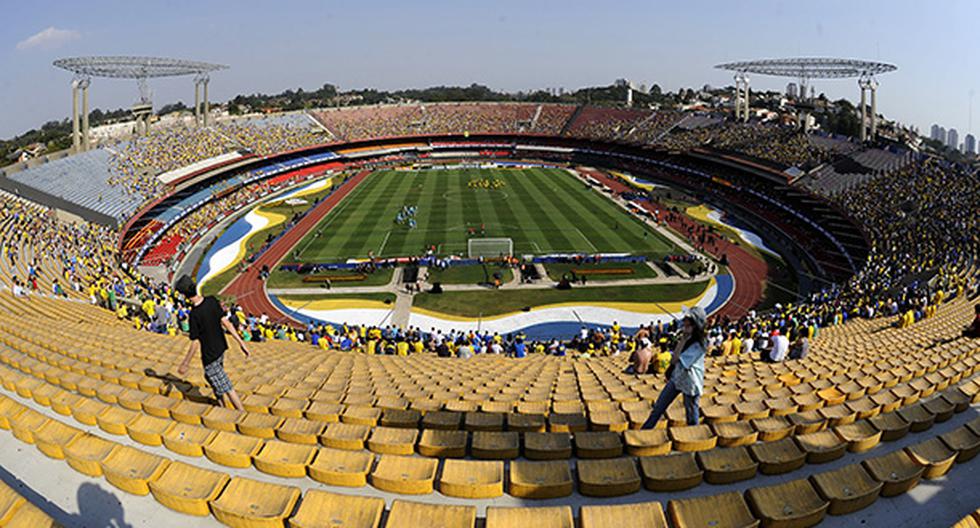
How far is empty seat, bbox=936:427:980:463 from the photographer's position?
651 centimetres

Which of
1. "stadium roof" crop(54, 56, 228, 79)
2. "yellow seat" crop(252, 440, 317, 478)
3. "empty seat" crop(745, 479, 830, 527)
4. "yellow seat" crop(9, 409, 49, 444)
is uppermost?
"stadium roof" crop(54, 56, 228, 79)

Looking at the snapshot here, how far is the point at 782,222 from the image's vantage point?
4825 cm

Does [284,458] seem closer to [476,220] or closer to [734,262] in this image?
[734,262]

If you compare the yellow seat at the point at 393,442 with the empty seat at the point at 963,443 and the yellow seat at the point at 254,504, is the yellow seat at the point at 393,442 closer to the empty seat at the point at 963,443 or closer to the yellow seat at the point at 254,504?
the yellow seat at the point at 254,504

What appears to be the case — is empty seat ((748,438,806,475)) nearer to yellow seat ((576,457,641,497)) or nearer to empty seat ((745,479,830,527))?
empty seat ((745,479,830,527))

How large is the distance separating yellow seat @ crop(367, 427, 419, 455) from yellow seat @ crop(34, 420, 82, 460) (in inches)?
148

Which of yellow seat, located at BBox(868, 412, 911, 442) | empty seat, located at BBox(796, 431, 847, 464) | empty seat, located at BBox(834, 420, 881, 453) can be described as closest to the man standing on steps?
empty seat, located at BBox(796, 431, 847, 464)

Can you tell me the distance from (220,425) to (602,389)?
22.9ft

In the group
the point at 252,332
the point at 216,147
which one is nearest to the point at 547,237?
the point at 252,332

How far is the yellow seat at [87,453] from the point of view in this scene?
6.51 m

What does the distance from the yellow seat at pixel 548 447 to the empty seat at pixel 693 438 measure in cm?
139

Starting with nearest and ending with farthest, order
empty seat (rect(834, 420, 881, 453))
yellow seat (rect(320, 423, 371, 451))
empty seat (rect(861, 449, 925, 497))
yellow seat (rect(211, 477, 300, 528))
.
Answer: yellow seat (rect(211, 477, 300, 528)), empty seat (rect(861, 449, 925, 497)), empty seat (rect(834, 420, 881, 453)), yellow seat (rect(320, 423, 371, 451))

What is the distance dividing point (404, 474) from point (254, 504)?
1566 mm

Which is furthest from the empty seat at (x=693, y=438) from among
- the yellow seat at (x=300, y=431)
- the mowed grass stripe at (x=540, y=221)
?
the mowed grass stripe at (x=540, y=221)
